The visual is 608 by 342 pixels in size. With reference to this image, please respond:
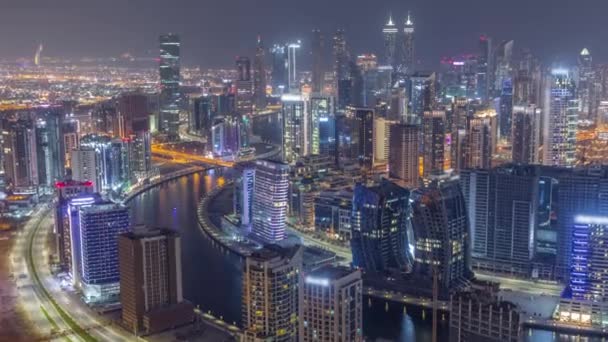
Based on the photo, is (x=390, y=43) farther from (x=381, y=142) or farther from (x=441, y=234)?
(x=441, y=234)

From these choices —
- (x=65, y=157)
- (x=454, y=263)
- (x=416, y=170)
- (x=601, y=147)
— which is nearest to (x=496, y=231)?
(x=454, y=263)

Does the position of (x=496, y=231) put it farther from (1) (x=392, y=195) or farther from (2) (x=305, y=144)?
(2) (x=305, y=144)

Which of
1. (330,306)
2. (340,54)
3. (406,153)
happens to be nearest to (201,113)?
(340,54)

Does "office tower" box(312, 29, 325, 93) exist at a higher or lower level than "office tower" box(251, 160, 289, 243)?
higher

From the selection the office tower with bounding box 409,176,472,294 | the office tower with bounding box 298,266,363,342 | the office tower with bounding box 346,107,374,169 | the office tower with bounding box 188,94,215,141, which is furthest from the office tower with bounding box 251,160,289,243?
the office tower with bounding box 188,94,215,141

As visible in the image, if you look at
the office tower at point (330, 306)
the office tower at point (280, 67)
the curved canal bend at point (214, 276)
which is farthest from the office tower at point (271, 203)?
the office tower at point (280, 67)

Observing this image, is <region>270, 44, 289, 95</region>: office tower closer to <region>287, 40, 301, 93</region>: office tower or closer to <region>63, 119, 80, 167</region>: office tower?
<region>287, 40, 301, 93</region>: office tower
